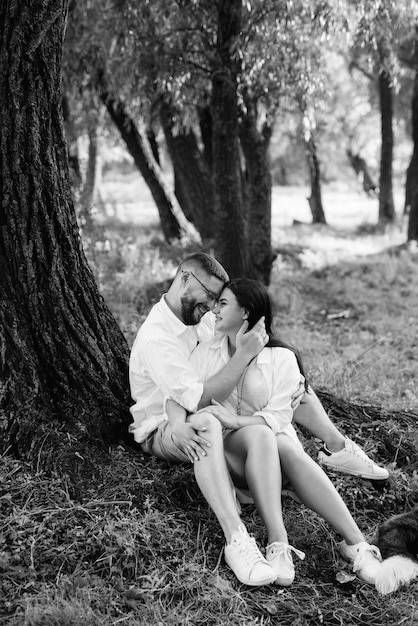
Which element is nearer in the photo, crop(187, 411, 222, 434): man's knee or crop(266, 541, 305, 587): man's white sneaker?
crop(266, 541, 305, 587): man's white sneaker

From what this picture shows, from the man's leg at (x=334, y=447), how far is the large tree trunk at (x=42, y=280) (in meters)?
1.15

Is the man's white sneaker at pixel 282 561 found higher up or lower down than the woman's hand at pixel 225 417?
lower down

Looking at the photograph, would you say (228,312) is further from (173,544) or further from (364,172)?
(364,172)

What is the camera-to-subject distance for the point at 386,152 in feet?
55.7

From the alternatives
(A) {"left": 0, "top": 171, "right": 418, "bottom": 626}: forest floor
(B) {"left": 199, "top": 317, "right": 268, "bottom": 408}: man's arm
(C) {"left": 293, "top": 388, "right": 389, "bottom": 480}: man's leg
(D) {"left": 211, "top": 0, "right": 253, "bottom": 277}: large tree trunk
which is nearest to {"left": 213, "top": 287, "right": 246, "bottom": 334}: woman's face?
(B) {"left": 199, "top": 317, "right": 268, "bottom": 408}: man's arm

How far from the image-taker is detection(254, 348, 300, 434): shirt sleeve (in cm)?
398

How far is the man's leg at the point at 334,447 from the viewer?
4.52 meters

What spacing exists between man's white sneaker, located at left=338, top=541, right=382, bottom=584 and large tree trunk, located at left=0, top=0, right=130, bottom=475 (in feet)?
4.89

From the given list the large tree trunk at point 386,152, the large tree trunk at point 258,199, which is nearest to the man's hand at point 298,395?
the large tree trunk at point 258,199

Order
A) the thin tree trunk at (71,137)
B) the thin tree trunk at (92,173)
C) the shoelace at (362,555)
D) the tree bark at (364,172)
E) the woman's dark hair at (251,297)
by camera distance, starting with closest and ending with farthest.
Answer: the shoelace at (362,555) → the woman's dark hair at (251,297) → the thin tree trunk at (92,173) → the thin tree trunk at (71,137) → the tree bark at (364,172)

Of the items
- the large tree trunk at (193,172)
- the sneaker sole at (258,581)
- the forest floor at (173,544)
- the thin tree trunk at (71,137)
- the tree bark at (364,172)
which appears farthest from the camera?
the tree bark at (364,172)

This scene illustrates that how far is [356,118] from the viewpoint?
2427cm

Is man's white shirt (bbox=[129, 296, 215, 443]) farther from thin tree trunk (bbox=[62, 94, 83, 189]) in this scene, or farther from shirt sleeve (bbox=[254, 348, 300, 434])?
thin tree trunk (bbox=[62, 94, 83, 189])

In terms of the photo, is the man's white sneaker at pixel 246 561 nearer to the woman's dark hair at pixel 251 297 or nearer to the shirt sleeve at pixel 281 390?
the shirt sleeve at pixel 281 390
